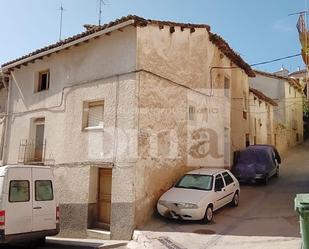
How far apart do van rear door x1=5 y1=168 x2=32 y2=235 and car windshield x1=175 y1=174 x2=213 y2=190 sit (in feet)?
15.2

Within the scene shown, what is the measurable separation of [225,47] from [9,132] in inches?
414

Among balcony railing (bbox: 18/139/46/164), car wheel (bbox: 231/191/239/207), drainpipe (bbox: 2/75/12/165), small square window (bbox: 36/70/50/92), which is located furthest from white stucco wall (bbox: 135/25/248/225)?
drainpipe (bbox: 2/75/12/165)

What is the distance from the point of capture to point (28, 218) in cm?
888

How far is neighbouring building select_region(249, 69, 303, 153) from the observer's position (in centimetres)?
2832

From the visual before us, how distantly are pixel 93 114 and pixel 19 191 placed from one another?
4024 mm

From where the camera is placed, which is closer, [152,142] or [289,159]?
[152,142]

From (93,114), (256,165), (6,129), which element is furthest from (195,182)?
(6,129)

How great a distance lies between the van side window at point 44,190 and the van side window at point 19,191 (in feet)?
0.93

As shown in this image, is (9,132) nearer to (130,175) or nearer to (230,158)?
(130,175)

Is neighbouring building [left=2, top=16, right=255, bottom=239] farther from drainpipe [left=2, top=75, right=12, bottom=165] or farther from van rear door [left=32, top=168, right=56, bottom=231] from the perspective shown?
van rear door [left=32, top=168, right=56, bottom=231]

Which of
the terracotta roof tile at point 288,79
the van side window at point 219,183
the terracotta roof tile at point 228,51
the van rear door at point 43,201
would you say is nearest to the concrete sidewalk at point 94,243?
the van rear door at point 43,201

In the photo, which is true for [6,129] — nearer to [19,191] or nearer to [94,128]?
[94,128]

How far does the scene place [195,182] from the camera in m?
11.1

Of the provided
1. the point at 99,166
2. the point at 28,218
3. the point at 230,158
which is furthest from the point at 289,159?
the point at 28,218
